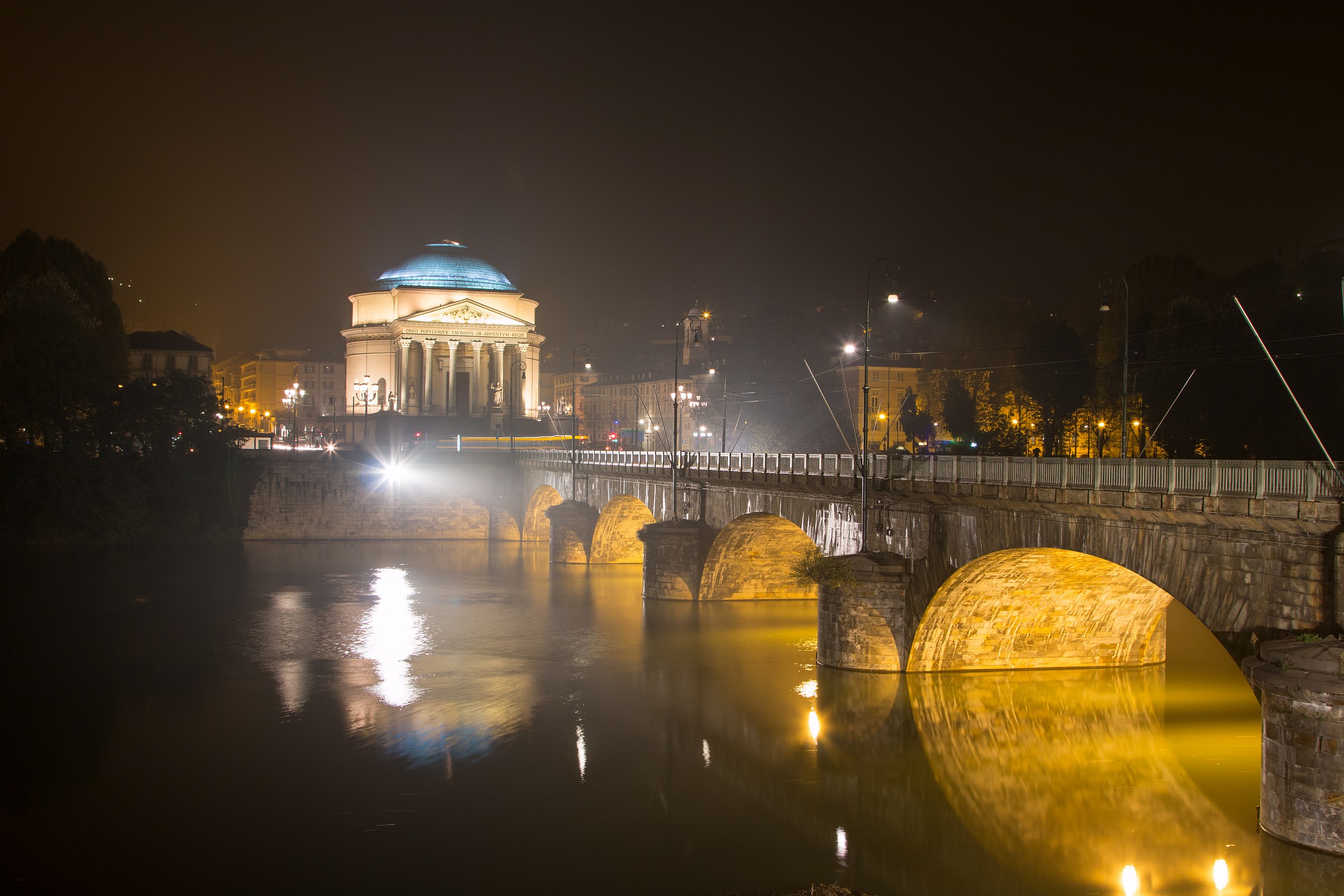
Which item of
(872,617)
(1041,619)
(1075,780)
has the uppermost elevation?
(872,617)

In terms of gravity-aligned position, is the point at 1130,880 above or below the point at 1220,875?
below

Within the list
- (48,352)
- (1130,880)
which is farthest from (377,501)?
(1130,880)

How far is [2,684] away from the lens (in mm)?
31047

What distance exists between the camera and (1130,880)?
17.8 meters

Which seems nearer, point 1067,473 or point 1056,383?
point 1067,473

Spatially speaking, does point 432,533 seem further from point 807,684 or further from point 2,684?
point 807,684

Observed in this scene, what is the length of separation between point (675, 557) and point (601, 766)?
2007cm

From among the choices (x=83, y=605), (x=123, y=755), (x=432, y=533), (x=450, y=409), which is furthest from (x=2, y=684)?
(x=450, y=409)

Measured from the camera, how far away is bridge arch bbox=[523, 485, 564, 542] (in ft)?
235

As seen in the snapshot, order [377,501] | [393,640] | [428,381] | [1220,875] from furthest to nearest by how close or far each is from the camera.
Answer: [428,381], [377,501], [393,640], [1220,875]

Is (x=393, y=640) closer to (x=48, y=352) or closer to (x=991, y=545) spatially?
(x=991, y=545)

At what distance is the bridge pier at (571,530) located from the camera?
57.6m

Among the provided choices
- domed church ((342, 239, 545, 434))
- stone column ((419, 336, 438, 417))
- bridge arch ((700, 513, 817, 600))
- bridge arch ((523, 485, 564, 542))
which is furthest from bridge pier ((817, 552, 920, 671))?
stone column ((419, 336, 438, 417))

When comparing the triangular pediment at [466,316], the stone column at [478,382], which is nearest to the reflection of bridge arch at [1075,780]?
the stone column at [478,382]
